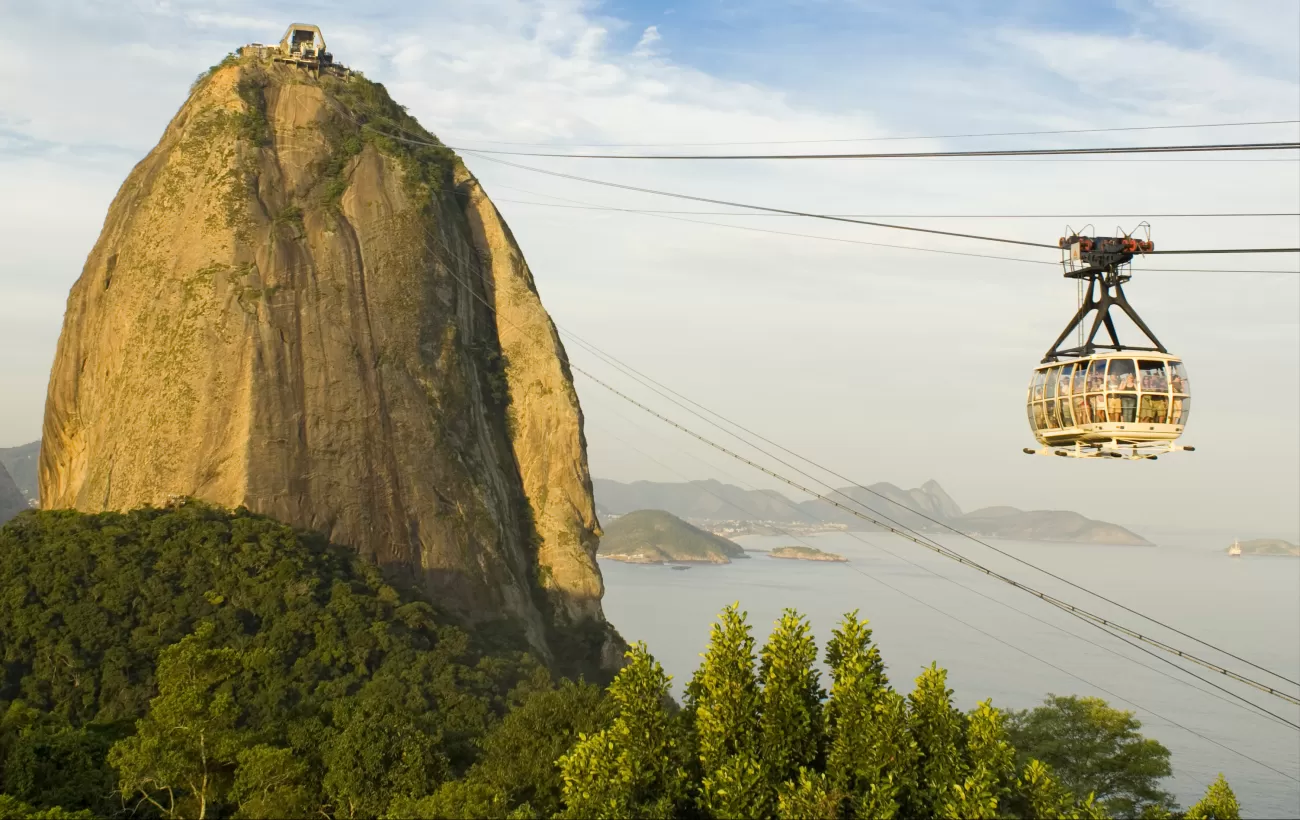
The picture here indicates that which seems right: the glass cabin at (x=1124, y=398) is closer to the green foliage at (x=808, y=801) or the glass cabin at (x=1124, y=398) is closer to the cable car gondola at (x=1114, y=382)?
the cable car gondola at (x=1114, y=382)

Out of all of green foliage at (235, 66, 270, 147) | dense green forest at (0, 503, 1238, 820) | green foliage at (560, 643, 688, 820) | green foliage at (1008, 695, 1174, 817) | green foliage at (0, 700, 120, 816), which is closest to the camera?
green foliage at (560, 643, 688, 820)

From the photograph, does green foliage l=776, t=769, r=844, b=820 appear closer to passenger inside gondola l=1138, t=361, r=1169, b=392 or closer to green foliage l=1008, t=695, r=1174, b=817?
passenger inside gondola l=1138, t=361, r=1169, b=392

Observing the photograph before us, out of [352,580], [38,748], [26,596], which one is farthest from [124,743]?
[352,580]

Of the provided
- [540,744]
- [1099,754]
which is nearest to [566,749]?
[540,744]

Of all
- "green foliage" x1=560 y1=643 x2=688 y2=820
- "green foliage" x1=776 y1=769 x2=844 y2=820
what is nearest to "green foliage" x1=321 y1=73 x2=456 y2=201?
"green foliage" x1=560 y1=643 x2=688 y2=820

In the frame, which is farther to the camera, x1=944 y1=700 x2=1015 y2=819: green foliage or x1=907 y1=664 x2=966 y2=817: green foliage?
x1=907 y1=664 x2=966 y2=817: green foliage

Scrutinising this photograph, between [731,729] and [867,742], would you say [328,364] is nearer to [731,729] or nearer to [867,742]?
[731,729]

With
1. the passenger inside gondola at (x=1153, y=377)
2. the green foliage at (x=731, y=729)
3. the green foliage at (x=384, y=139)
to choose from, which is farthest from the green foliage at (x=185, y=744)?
the green foliage at (x=384, y=139)
